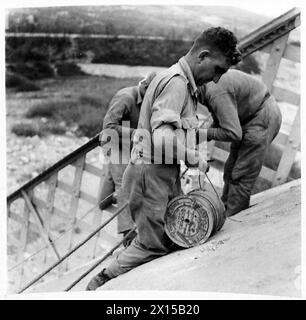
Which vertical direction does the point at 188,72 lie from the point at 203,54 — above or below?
below

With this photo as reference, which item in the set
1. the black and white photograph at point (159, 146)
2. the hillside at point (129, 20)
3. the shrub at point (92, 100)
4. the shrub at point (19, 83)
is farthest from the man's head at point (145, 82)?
the shrub at point (92, 100)

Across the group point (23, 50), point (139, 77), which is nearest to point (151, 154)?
point (23, 50)

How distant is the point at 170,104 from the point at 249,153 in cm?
125

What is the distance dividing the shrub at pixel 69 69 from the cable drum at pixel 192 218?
3732 millimetres

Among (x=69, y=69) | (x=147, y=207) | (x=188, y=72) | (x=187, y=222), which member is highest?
(x=188, y=72)

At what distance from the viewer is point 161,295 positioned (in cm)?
316

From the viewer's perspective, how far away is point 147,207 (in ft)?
11.6

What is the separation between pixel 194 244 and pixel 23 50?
3.39 meters

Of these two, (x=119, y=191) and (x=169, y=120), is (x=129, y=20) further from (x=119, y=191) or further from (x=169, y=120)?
(x=169, y=120)

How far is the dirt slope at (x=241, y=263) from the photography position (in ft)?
9.75

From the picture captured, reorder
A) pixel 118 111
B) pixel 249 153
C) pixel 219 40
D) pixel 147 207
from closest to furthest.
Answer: pixel 219 40
pixel 147 207
pixel 249 153
pixel 118 111

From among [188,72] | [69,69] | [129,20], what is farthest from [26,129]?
[188,72]

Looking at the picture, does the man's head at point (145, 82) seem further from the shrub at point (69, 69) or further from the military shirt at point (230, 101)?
the shrub at point (69, 69)
